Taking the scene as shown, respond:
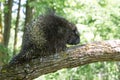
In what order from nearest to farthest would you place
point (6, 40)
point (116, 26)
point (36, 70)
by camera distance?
point (36, 70) < point (116, 26) < point (6, 40)

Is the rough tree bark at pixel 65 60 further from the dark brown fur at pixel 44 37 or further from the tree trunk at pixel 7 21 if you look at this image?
the tree trunk at pixel 7 21

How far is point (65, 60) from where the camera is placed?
3.98 meters

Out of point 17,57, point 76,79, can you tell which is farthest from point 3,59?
point 17,57

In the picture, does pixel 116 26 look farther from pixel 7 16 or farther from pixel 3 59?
pixel 7 16

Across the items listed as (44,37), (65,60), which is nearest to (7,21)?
(44,37)

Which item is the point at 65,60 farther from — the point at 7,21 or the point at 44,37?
the point at 7,21

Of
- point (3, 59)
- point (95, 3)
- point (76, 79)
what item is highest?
point (95, 3)

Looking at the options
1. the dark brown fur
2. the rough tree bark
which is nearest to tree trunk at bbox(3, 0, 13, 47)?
the dark brown fur

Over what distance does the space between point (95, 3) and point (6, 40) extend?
123 inches

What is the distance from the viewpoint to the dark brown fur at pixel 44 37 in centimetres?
399

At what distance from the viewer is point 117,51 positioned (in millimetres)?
4016

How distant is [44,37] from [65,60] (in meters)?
0.36

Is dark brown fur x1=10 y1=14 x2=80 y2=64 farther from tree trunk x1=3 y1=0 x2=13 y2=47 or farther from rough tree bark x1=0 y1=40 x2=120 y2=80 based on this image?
tree trunk x1=3 y1=0 x2=13 y2=47

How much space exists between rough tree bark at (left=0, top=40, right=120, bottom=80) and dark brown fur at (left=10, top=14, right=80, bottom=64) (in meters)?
0.09
